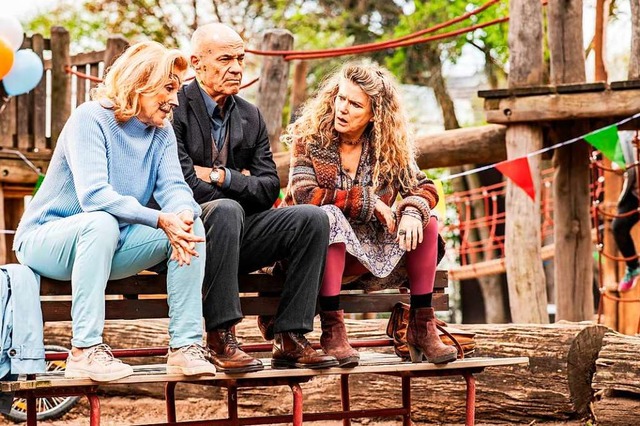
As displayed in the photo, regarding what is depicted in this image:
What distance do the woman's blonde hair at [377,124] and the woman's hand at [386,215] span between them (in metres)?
0.12

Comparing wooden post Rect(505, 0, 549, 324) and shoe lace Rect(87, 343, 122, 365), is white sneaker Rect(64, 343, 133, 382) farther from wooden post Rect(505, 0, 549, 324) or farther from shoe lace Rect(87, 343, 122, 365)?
wooden post Rect(505, 0, 549, 324)

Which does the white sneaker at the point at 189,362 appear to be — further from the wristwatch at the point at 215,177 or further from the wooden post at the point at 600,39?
the wooden post at the point at 600,39

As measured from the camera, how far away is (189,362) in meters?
4.02

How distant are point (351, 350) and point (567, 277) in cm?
Answer: 424

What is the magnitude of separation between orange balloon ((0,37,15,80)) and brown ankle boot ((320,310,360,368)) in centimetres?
502

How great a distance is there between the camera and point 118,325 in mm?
7762

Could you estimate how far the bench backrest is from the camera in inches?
171

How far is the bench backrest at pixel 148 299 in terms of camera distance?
14.2 feet

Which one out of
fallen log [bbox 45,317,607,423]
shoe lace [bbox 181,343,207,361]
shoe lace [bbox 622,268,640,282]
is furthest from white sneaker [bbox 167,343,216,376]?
shoe lace [bbox 622,268,640,282]

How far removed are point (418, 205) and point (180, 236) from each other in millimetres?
1177

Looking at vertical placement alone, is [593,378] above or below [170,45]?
below

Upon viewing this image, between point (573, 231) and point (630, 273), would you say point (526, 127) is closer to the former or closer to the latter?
point (573, 231)

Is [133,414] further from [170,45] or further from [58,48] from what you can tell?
[170,45]

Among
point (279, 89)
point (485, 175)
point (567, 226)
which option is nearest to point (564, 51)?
point (567, 226)
